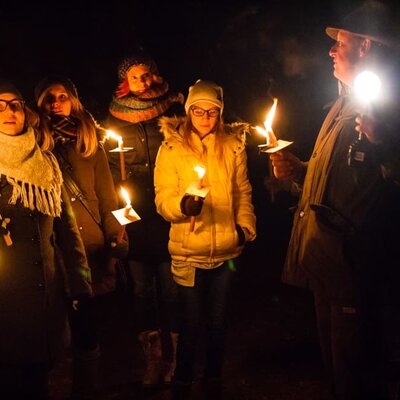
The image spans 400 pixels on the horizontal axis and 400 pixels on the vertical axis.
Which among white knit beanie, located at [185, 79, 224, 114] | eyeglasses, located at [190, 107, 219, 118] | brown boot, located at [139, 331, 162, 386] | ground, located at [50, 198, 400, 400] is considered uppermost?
white knit beanie, located at [185, 79, 224, 114]

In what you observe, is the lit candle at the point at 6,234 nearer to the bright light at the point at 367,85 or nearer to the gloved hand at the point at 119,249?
the gloved hand at the point at 119,249

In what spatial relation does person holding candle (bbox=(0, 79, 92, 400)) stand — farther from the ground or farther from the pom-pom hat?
the pom-pom hat

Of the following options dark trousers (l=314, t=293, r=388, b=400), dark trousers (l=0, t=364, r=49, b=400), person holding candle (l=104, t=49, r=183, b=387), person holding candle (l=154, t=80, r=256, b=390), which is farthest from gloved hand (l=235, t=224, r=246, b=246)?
dark trousers (l=0, t=364, r=49, b=400)

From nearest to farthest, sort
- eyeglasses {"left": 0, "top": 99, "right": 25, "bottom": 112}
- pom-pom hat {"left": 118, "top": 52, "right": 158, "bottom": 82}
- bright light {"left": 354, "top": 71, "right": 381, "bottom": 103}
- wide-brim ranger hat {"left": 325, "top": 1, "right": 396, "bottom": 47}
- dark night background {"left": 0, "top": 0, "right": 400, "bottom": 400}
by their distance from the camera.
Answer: bright light {"left": 354, "top": 71, "right": 381, "bottom": 103}, wide-brim ranger hat {"left": 325, "top": 1, "right": 396, "bottom": 47}, eyeglasses {"left": 0, "top": 99, "right": 25, "bottom": 112}, pom-pom hat {"left": 118, "top": 52, "right": 158, "bottom": 82}, dark night background {"left": 0, "top": 0, "right": 400, "bottom": 400}

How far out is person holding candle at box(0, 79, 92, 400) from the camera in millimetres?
3432

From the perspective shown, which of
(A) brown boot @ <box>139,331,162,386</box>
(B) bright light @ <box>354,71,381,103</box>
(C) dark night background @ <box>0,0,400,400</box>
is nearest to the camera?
(B) bright light @ <box>354,71,381,103</box>

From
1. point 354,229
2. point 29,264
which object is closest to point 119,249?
point 29,264

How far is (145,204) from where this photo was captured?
459 centimetres

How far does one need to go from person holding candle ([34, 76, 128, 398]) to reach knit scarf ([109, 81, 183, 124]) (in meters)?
0.33

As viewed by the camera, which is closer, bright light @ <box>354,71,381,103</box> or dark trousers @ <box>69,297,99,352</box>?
A: bright light @ <box>354,71,381,103</box>

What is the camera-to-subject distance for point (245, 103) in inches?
310

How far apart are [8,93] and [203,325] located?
124 inches

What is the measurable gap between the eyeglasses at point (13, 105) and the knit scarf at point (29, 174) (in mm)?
150

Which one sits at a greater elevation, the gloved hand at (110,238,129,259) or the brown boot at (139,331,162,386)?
the gloved hand at (110,238,129,259)
